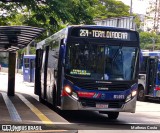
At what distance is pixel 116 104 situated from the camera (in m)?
11.8

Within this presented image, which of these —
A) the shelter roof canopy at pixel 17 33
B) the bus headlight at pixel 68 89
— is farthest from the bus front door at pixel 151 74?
the bus headlight at pixel 68 89

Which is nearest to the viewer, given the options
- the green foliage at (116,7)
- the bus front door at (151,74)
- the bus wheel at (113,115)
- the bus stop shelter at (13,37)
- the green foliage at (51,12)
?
the bus wheel at (113,115)

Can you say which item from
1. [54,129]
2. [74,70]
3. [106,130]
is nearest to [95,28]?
[74,70]

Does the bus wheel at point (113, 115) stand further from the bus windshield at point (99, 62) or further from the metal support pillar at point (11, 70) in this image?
the metal support pillar at point (11, 70)

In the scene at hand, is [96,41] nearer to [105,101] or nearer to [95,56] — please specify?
[95,56]

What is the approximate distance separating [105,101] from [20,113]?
99.0 inches

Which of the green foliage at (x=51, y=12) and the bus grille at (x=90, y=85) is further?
the green foliage at (x=51, y=12)

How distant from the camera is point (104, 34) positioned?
1205cm

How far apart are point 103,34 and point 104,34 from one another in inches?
1.4

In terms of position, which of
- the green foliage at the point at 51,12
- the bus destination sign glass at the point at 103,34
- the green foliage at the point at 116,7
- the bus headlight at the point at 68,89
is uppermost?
the green foliage at the point at 116,7

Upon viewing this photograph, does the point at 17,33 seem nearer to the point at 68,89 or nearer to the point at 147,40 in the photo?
the point at 68,89

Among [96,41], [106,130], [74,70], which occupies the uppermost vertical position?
[96,41]

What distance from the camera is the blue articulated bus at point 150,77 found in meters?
22.0

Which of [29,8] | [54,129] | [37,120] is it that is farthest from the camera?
[29,8]
